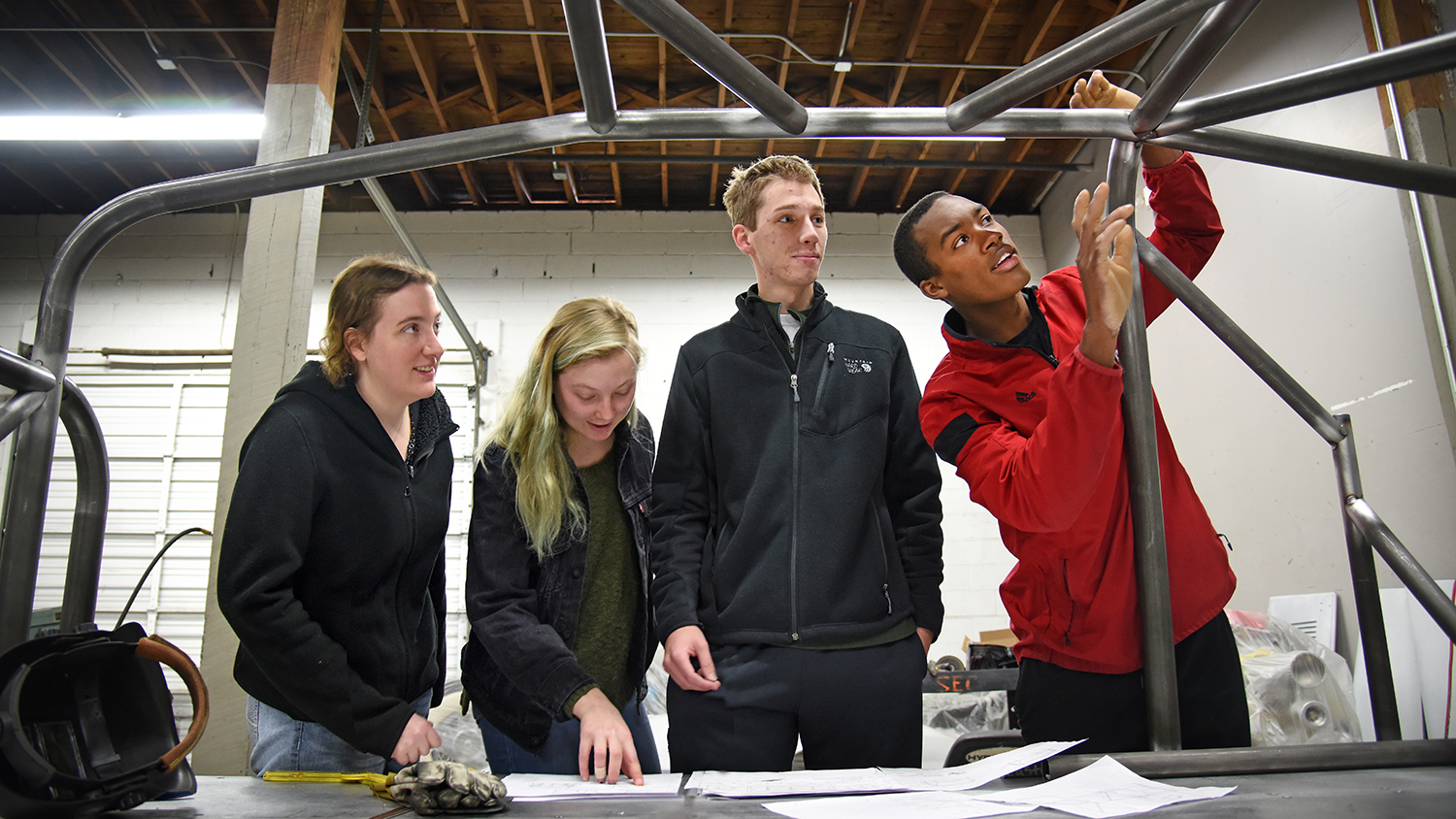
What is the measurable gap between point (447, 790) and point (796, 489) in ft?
2.21

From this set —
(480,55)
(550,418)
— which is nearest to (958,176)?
(480,55)

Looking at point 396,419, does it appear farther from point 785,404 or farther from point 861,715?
point 861,715

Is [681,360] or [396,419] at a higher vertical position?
[681,360]

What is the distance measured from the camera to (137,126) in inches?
160

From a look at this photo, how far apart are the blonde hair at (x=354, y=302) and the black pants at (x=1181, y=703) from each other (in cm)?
126

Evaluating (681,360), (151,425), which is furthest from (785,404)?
(151,425)

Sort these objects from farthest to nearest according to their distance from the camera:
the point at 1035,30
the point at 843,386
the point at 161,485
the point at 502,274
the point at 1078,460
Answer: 1. the point at 502,274
2. the point at 161,485
3. the point at 1035,30
4. the point at 843,386
5. the point at 1078,460

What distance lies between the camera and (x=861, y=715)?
3.69 ft

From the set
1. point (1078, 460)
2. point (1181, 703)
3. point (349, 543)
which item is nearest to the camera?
point (1078, 460)

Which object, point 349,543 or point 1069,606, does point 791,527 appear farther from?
point 349,543

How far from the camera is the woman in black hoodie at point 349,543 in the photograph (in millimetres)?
1081

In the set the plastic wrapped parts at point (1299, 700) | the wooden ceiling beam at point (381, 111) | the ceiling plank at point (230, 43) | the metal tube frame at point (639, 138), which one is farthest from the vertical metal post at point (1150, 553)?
the ceiling plank at point (230, 43)

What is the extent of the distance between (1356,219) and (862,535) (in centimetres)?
290

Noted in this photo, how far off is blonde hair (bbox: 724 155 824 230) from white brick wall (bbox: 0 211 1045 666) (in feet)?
14.2
